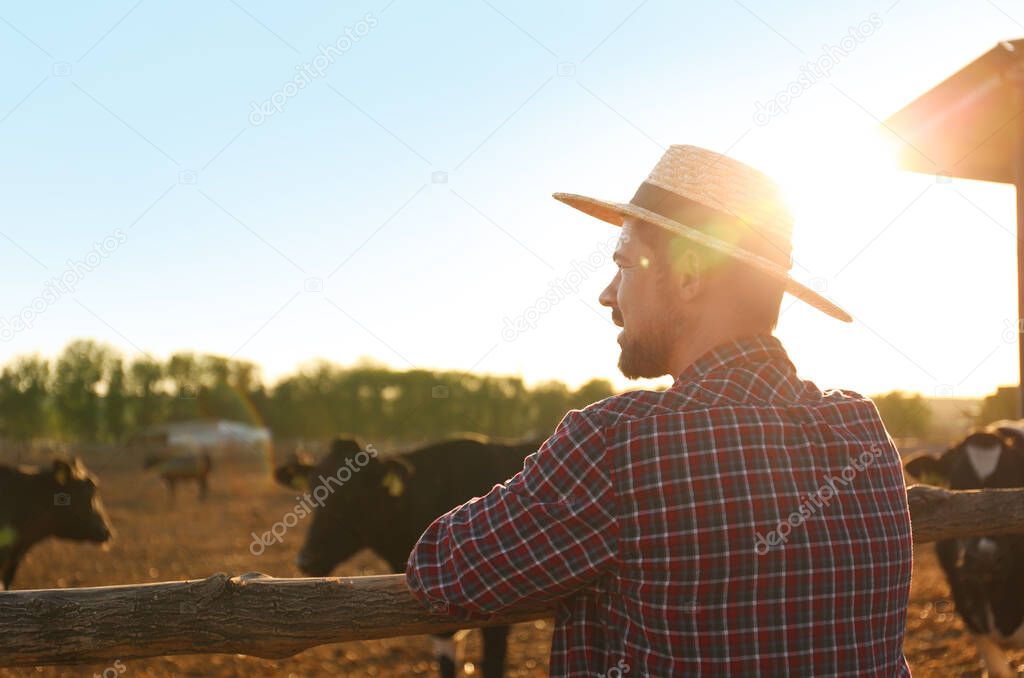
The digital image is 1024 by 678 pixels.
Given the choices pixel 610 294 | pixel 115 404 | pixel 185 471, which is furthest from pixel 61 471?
pixel 115 404

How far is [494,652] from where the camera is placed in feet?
18.3

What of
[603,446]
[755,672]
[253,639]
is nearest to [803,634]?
[755,672]

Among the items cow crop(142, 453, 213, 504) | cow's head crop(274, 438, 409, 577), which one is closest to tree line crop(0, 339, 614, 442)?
cow crop(142, 453, 213, 504)

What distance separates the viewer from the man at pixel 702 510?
145cm

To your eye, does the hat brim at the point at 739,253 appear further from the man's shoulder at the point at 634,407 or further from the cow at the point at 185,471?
the cow at the point at 185,471

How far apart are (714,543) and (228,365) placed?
237 feet

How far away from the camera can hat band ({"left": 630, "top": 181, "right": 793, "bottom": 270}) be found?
172 cm

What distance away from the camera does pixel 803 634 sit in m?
1.48

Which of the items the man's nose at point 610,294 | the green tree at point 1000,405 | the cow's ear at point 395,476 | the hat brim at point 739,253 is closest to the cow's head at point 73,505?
the cow's ear at point 395,476

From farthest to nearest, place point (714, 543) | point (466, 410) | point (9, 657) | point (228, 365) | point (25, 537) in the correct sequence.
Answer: point (228, 365), point (466, 410), point (25, 537), point (9, 657), point (714, 543)

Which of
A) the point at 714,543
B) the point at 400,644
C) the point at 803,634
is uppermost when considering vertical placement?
the point at 714,543

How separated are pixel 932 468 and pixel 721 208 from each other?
16.3 feet

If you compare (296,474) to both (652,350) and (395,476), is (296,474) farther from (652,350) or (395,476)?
(652,350)

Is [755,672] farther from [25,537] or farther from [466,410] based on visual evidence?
[466,410]
